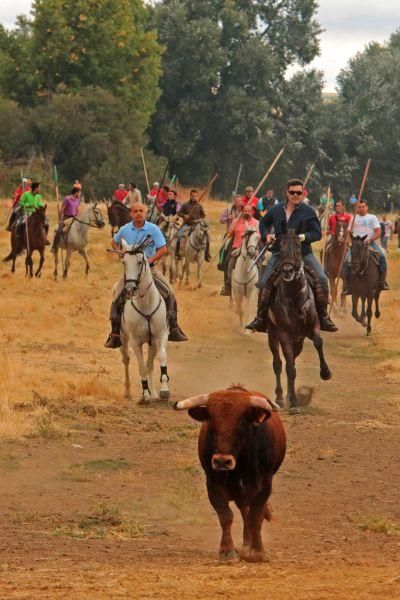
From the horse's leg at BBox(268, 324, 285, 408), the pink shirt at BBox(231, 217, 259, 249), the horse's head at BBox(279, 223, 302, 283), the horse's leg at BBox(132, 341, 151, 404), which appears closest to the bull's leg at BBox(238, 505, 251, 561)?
the horse's head at BBox(279, 223, 302, 283)

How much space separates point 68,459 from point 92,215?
2271 centimetres

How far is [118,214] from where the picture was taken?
40.4 metres

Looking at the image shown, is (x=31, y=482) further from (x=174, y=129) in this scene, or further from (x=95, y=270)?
(x=174, y=129)

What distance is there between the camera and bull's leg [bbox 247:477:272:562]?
902 centimetres

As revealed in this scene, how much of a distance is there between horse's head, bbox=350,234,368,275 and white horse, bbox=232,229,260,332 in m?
2.14

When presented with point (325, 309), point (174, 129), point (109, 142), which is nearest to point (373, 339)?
point (325, 309)

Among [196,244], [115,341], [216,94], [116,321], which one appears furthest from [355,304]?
[216,94]

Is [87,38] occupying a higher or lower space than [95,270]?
higher

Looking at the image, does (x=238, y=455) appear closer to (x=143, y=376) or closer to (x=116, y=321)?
(x=143, y=376)

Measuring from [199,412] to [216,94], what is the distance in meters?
75.1

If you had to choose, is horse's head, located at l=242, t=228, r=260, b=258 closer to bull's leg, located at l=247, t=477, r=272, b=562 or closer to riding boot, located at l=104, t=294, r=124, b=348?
riding boot, located at l=104, t=294, r=124, b=348

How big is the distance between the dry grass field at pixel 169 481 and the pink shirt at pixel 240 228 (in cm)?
334

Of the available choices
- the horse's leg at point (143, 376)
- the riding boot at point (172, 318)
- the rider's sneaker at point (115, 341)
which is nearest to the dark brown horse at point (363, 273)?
the riding boot at point (172, 318)

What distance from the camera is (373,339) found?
1072 inches
